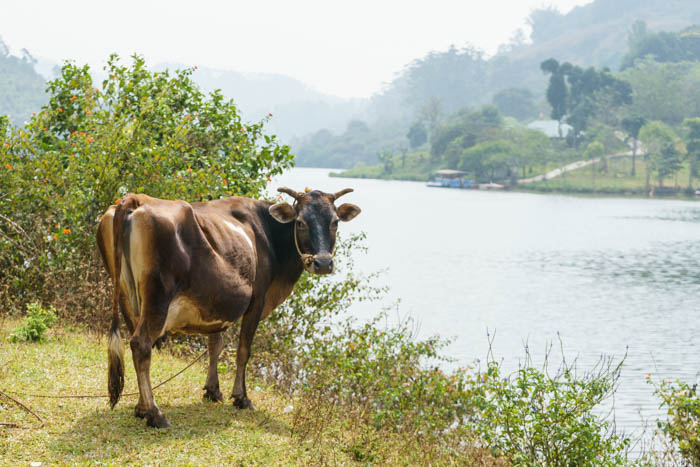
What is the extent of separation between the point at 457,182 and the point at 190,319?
103178 millimetres

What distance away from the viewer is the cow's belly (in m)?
5.41

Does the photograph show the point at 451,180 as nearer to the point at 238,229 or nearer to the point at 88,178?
the point at 88,178

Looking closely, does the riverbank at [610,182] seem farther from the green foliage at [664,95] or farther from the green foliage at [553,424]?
the green foliage at [553,424]

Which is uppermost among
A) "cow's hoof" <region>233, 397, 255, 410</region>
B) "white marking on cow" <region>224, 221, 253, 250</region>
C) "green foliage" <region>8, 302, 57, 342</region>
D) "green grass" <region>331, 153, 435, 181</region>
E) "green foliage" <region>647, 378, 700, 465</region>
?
"green grass" <region>331, 153, 435, 181</region>

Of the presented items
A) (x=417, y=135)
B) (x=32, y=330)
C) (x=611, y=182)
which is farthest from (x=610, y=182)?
(x=32, y=330)

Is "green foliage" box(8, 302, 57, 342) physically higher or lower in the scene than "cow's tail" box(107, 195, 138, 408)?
lower

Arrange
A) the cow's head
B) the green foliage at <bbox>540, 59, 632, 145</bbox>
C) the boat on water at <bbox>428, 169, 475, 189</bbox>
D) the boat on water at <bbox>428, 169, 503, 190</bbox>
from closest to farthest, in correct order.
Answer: the cow's head < the boat on water at <bbox>428, 169, 503, 190</bbox> < the boat on water at <bbox>428, 169, 475, 189</bbox> < the green foliage at <bbox>540, 59, 632, 145</bbox>

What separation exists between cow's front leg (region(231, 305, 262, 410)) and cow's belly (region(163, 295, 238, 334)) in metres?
0.39

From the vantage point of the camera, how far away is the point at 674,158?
280 feet

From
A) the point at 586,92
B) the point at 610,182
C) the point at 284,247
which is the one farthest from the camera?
the point at 586,92

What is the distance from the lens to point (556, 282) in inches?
1256

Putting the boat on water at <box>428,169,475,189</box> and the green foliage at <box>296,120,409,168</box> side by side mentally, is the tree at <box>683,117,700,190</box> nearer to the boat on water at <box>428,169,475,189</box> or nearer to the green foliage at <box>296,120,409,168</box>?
the boat on water at <box>428,169,475,189</box>

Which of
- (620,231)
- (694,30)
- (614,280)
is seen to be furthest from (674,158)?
(694,30)

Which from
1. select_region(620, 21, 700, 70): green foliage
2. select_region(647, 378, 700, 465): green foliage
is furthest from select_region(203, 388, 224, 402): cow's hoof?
select_region(620, 21, 700, 70): green foliage
